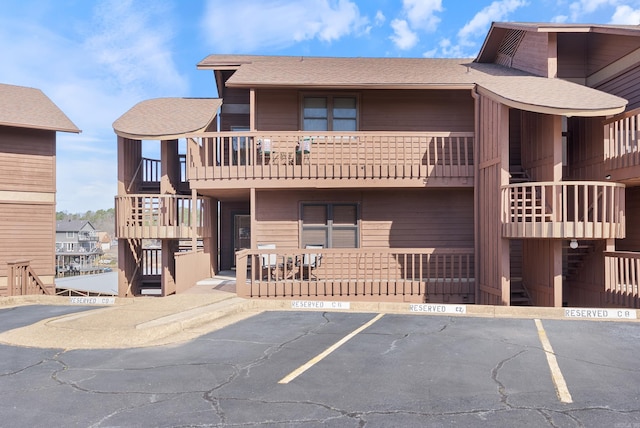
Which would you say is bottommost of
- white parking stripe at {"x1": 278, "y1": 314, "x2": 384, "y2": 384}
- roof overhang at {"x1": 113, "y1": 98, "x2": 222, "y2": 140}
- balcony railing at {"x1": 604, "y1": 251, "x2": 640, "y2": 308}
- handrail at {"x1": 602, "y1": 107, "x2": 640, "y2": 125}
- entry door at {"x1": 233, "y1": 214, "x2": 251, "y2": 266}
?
white parking stripe at {"x1": 278, "y1": 314, "x2": 384, "y2": 384}

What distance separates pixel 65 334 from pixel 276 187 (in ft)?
20.9

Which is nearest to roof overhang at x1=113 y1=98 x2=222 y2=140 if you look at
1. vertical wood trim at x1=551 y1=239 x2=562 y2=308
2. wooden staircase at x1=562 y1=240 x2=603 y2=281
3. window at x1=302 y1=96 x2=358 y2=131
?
window at x1=302 y1=96 x2=358 y2=131

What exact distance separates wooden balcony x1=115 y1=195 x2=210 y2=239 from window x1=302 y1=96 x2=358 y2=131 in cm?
433

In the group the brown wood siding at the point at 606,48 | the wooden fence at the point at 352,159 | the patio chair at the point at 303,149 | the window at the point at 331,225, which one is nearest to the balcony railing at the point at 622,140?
the brown wood siding at the point at 606,48

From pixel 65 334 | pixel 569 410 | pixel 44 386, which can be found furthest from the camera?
pixel 65 334

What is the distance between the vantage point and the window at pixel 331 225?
13.3m

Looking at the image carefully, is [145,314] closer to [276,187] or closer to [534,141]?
[276,187]

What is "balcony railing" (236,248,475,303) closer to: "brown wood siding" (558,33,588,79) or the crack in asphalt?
the crack in asphalt

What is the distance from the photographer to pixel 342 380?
15.7 feet

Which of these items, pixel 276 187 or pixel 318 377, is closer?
pixel 318 377

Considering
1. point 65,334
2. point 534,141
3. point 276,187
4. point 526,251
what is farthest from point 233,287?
point 534,141

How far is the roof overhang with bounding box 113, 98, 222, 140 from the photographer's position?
12.0m

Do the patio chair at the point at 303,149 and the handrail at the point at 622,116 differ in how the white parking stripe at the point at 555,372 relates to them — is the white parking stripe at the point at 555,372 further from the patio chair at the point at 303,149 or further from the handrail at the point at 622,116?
the patio chair at the point at 303,149

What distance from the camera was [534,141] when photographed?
37.7 feet
